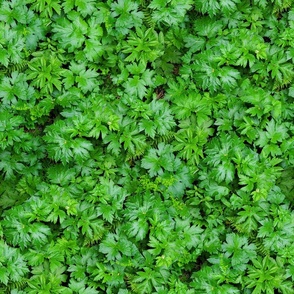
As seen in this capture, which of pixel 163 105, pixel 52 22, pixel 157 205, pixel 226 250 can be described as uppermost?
pixel 52 22

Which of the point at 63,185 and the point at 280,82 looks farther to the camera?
the point at 280,82

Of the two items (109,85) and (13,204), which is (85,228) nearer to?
(13,204)

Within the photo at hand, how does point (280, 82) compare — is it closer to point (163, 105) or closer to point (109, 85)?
point (163, 105)

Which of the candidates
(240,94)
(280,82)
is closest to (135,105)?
(240,94)

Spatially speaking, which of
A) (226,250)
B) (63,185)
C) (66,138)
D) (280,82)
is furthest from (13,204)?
(280,82)

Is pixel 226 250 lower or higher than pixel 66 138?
lower

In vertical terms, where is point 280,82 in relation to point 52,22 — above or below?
below
